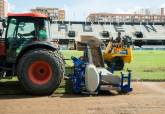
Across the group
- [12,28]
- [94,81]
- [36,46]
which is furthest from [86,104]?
[12,28]

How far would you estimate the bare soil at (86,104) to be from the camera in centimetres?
935

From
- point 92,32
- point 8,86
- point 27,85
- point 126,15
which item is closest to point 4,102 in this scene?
point 27,85

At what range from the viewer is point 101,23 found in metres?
86.1

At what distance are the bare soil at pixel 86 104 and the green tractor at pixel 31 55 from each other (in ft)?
1.76

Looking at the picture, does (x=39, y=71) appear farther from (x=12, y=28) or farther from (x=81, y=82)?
(x=12, y=28)

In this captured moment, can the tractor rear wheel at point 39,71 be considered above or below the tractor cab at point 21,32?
below

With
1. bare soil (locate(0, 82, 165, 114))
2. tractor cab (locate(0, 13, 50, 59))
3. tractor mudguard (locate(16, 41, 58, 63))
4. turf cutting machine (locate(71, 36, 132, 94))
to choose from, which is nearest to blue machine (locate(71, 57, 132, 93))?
turf cutting machine (locate(71, 36, 132, 94))

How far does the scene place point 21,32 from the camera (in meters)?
12.5

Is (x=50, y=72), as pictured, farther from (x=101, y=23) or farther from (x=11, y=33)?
(x=101, y=23)

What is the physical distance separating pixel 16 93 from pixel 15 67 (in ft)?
2.55

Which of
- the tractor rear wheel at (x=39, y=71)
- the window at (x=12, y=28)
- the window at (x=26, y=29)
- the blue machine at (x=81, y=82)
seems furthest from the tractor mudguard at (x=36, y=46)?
the blue machine at (x=81, y=82)

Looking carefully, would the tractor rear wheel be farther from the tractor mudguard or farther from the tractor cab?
the tractor cab

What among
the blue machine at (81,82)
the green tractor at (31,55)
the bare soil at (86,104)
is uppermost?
the green tractor at (31,55)

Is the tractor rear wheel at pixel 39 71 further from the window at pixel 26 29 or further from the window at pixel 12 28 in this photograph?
the window at pixel 12 28
